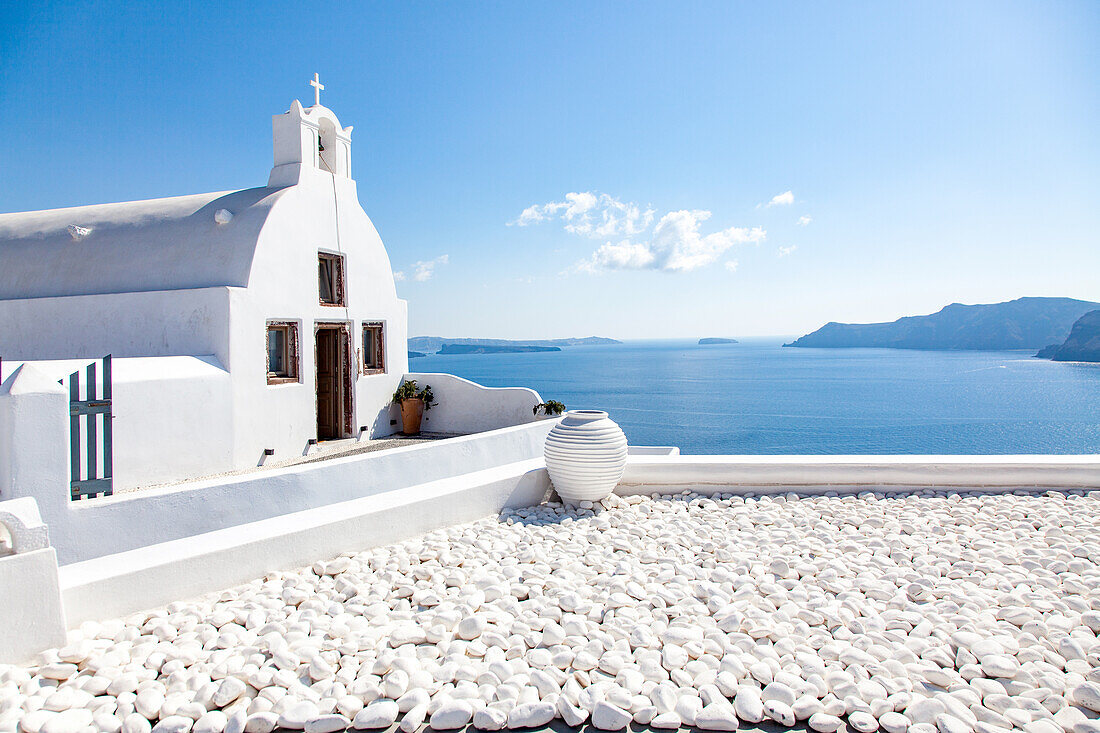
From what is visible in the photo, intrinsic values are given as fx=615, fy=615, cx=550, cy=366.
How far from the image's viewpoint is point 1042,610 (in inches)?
138

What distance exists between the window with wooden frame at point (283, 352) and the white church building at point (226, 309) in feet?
0.06

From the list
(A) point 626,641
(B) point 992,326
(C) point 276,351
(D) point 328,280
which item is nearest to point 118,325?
(C) point 276,351

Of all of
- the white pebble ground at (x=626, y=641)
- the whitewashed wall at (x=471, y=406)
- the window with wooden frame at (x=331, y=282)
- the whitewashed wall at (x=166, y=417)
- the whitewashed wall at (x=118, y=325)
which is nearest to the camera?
the white pebble ground at (x=626, y=641)

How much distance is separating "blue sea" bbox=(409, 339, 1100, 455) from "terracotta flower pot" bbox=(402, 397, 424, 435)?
29175 millimetres

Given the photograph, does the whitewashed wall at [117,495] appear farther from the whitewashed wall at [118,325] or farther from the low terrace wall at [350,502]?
the whitewashed wall at [118,325]

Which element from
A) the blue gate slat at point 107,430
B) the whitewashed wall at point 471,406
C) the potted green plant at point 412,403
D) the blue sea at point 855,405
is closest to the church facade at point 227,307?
the potted green plant at point 412,403

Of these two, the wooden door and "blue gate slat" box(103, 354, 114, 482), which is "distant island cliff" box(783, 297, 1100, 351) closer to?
the wooden door

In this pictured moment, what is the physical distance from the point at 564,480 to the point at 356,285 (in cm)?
808

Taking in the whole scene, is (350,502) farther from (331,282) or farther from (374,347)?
(374,347)

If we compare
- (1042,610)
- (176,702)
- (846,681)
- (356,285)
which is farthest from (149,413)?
(1042,610)

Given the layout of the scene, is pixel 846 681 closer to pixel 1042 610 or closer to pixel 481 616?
pixel 1042 610

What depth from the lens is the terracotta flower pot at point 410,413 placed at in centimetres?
1273

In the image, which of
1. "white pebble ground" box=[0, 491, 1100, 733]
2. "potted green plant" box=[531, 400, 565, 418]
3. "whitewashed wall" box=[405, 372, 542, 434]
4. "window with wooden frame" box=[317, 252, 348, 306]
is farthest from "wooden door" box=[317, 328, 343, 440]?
"white pebble ground" box=[0, 491, 1100, 733]

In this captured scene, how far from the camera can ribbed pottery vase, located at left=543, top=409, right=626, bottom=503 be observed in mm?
5594
